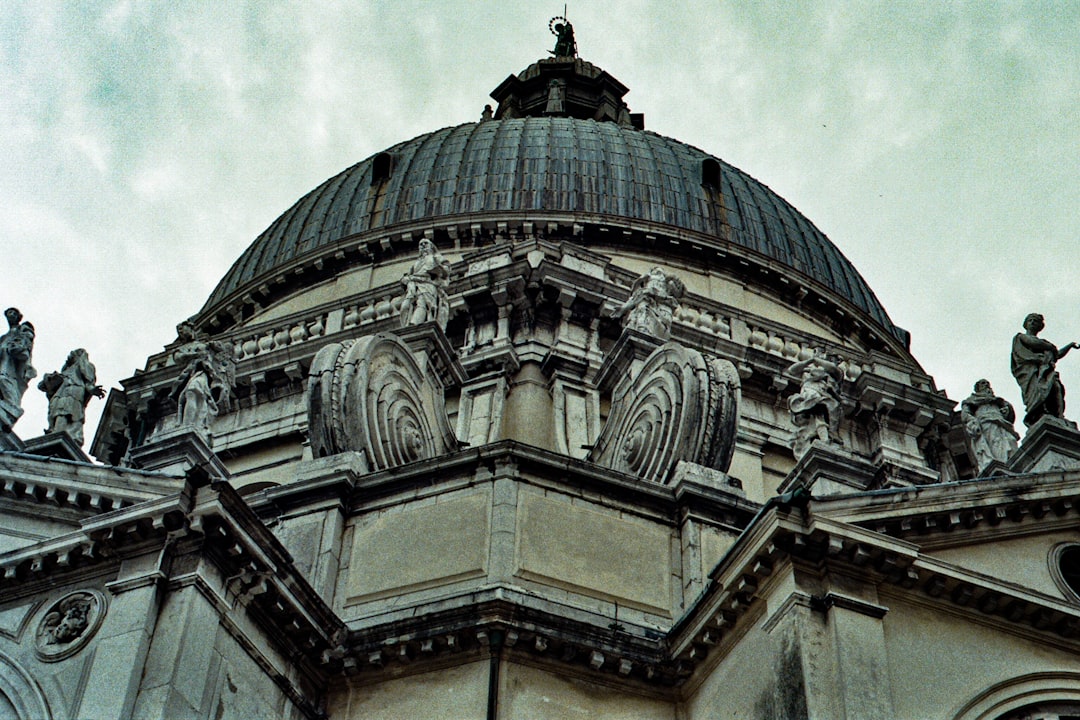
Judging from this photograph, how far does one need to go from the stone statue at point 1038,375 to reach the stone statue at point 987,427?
3293mm

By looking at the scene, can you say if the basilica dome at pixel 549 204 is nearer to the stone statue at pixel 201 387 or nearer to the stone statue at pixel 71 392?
the stone statue at pixel 71 392

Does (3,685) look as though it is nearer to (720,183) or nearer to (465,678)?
(465,678)

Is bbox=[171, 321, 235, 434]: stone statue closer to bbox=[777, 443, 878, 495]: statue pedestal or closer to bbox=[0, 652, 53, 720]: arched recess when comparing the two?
bbox=[0, 652, 53, 720]: arched recess

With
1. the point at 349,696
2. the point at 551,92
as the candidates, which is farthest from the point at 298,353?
the point at 551,92

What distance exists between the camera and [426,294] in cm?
2744

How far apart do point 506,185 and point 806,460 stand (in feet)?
58.4

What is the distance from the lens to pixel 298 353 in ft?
107

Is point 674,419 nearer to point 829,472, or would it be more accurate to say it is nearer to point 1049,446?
point 829,472

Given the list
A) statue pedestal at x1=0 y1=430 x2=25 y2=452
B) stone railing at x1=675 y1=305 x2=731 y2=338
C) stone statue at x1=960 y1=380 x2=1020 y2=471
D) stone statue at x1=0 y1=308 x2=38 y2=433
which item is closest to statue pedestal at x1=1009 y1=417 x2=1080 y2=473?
stone statue at x1=960 y1=380 x2=1020 y2=471

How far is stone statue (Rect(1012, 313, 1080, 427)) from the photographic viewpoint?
24.5 meters

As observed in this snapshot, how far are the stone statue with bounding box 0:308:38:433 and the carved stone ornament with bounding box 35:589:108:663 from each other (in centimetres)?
687

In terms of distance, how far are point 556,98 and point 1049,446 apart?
30373 millimetres

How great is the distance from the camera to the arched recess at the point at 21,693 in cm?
1662

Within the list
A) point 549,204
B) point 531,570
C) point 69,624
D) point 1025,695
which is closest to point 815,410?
point 531,570
